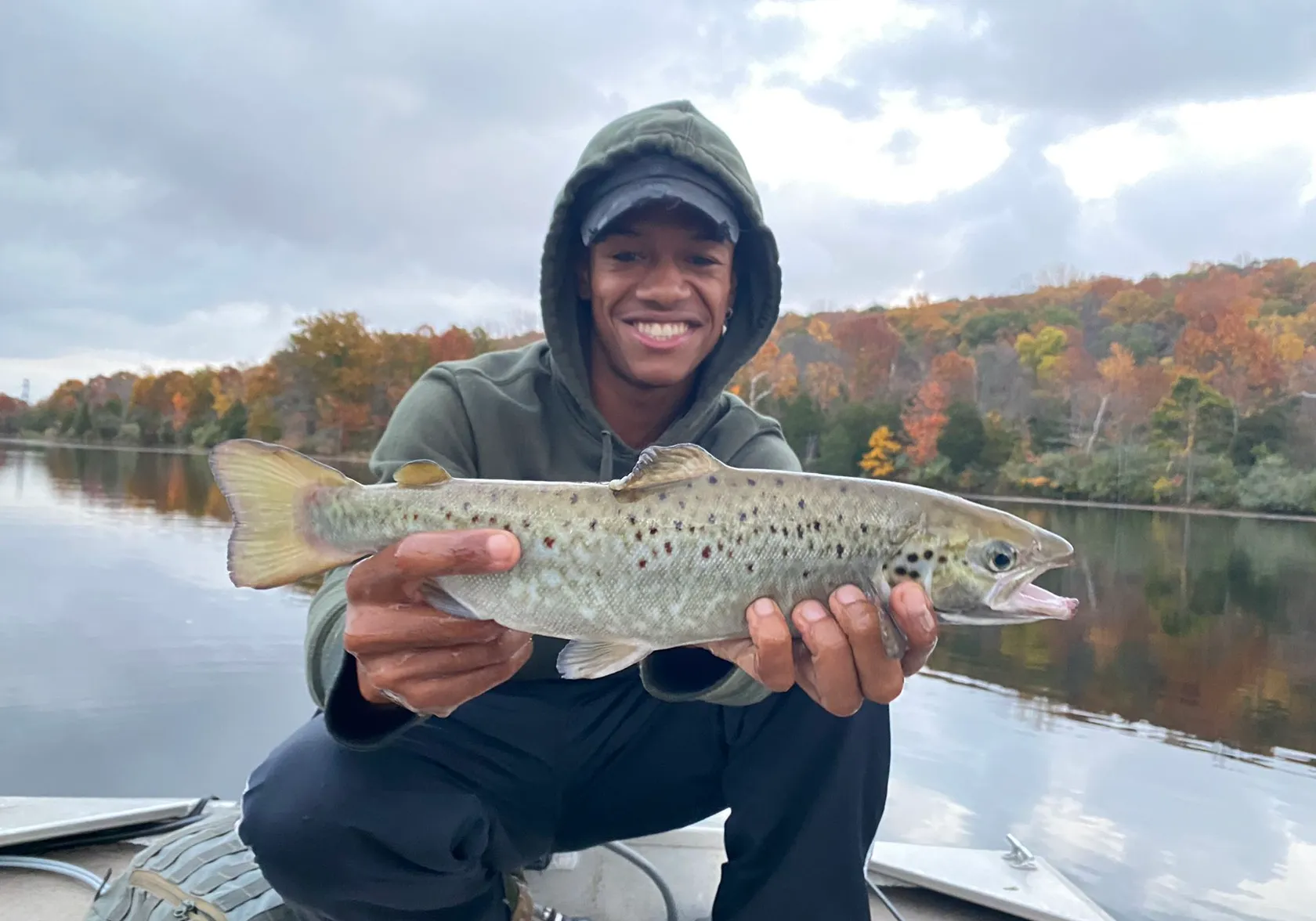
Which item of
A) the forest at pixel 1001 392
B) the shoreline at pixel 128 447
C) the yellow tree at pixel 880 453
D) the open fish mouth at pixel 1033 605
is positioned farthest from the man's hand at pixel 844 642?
the shoreline at pixel 128 447

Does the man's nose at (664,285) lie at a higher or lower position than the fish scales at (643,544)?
higher

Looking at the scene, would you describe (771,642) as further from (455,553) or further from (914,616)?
(455,553)

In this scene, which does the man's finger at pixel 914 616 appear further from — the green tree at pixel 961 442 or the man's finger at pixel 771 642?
the green tree at pixel 961 442

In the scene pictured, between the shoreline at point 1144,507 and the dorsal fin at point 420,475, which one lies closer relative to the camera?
the dorsal fin at point 420,475

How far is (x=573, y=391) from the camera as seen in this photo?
11.0ft

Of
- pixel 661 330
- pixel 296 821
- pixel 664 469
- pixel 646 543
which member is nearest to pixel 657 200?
pixel 661 330

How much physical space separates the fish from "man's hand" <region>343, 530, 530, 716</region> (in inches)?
2.7

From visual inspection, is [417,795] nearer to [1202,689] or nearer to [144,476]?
[1202,689]

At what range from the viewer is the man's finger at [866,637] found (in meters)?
2.32

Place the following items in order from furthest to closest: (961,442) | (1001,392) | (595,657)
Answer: (1001,392)
(961,442)
(595,657)

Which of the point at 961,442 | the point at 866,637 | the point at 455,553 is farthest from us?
the point at 961,442

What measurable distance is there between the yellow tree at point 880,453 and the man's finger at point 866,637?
40.2 m

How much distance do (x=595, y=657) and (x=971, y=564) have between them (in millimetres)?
1099

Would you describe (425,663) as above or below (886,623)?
below
